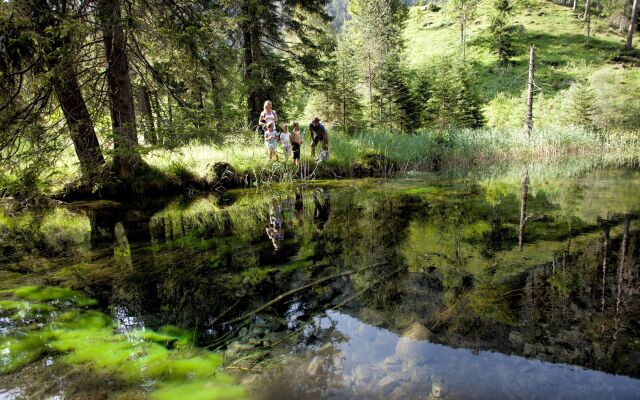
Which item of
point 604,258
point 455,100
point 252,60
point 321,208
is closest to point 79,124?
point 321,208

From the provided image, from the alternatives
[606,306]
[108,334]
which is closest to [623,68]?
[606,306]

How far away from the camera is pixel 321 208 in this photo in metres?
7.64

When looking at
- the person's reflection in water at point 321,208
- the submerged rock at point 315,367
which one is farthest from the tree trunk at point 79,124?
the submerged rock at point 315,367

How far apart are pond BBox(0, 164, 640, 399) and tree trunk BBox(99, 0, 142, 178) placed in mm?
2031

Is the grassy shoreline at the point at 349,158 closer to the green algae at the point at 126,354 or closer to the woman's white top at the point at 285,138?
the woman's white top at the point at 285,138

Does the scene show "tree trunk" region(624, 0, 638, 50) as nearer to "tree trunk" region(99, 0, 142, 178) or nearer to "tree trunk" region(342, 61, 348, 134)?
"tree trunk" region(342, 61, 348, 134)

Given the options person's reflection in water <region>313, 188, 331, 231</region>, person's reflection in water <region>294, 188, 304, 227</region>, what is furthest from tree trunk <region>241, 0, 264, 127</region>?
person's reflection in water <region>313, 188, 331, 231</region>

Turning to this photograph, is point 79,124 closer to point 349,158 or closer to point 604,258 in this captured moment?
point 604,258

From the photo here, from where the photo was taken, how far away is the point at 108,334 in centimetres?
290

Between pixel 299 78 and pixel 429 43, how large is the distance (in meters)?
45.4

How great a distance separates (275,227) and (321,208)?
1.68 metres

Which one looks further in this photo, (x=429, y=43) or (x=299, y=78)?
(x=429, y=43)

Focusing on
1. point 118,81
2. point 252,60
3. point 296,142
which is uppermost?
point 252,60

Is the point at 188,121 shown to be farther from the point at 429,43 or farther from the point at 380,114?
the point at 429,43
